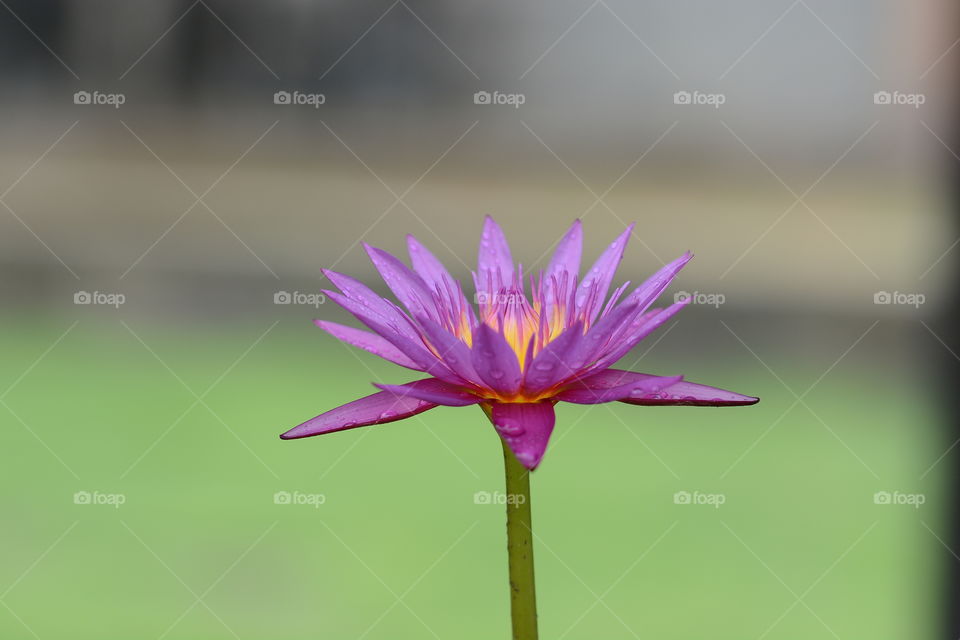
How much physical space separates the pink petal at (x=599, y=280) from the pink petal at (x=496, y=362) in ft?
0.17

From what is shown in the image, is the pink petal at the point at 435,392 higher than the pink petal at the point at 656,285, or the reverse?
the pink petal at the point at 656,285

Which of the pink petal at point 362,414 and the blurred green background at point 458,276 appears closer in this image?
the pink petal at point 362,414

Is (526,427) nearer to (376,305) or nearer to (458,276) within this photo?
(376,305)

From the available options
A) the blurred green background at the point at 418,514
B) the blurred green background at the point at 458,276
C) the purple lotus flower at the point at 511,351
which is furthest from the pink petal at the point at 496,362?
the blurred green background at the point at 458,276

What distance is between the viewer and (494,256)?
449 millimetres

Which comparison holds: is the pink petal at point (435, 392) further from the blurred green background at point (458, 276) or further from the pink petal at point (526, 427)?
the blurred green background at point (458, 276)

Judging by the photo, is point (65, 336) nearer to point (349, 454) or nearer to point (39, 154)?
point (39, 154)

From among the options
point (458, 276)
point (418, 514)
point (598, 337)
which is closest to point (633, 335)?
point (598, 337)

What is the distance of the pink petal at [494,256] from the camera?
0.44 metres

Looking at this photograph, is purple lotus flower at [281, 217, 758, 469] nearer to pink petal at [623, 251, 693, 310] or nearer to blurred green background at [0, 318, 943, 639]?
pink petal at [623, 251, 693, 310]

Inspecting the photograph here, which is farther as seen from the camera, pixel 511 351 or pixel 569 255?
pixel 569 255

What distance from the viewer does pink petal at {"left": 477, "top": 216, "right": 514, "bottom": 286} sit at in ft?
1.44

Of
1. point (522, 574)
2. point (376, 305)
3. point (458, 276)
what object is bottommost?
point (522, 574)

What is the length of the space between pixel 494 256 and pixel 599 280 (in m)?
0.07
